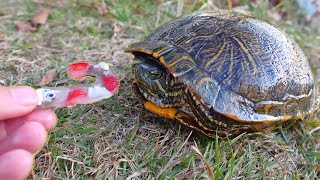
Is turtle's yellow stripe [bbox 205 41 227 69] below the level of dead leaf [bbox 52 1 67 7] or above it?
above

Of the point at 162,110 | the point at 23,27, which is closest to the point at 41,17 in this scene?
the point at 23,27

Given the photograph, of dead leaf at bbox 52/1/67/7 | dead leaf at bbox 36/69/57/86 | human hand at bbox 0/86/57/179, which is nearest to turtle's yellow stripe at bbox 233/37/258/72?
human hand at bbox 0/86/57/179

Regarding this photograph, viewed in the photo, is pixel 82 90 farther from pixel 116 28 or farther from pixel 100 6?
pixel 100 6

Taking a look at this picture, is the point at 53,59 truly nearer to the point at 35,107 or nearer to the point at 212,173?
the point at 35,107

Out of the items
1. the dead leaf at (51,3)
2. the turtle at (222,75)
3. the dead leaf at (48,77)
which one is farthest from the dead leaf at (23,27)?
the turtle at (222,75)

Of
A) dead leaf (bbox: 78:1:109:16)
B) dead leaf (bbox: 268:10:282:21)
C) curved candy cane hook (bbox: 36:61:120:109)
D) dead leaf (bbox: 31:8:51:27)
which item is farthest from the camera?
dead leaf (bbox: 268:10:282:21)

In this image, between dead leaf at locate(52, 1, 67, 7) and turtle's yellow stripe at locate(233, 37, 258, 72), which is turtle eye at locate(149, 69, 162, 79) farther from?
dead leaf at locate(52, 1, 67, 7)

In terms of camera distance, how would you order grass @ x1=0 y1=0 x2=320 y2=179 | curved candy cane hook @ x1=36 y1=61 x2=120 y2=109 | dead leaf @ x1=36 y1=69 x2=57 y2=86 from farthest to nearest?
dead leaf @ x1=36 y1=69 x2=57 y2=86, grass @ x1=0 y1=0 x2=320 y2=179, curved candy cane hook @ x1=36 y1=61 x2=120 y2=109

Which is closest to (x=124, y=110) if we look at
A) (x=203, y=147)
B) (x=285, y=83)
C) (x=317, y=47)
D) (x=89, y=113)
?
(x=89, y=113)

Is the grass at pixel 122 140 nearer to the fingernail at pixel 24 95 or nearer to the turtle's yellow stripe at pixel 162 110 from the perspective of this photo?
the turtle's yellow stripe at pixel 162 110
